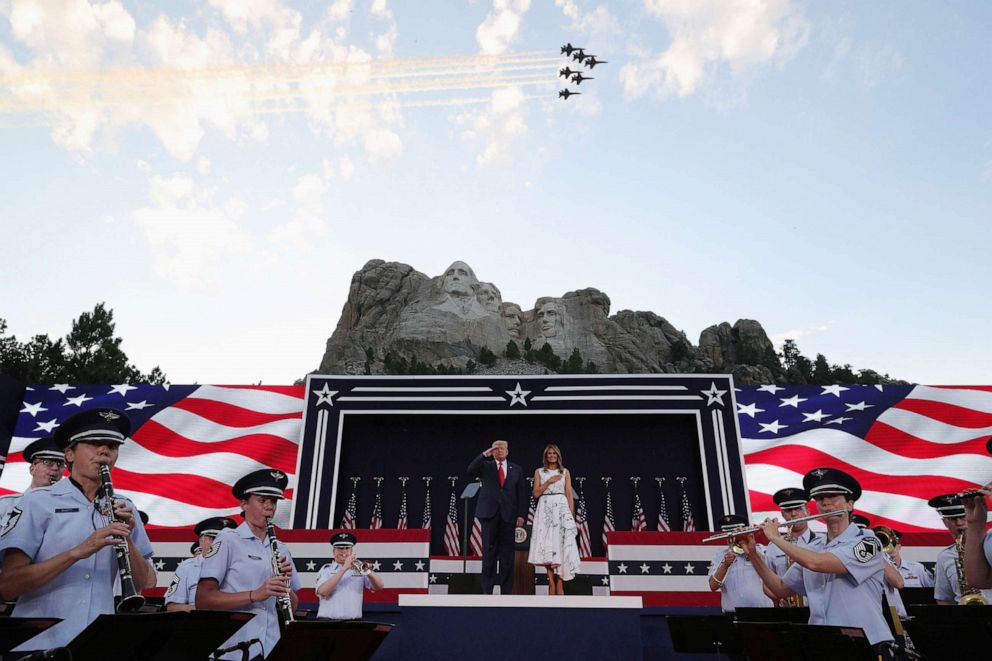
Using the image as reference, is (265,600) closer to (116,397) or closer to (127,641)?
(127,641)

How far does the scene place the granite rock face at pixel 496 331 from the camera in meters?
64.9

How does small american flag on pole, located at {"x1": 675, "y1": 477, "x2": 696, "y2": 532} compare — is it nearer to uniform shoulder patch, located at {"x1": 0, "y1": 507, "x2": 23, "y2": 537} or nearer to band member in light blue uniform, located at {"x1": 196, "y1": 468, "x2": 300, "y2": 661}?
band member in light blue uniform, located at {"x1": 196, "y1": 468, "x2": 300, "y2": 661}

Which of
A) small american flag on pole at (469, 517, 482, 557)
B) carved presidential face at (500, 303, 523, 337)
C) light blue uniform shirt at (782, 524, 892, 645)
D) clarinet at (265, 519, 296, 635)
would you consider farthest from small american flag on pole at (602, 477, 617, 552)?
carved presidential face at (500, 303, 523, 337)

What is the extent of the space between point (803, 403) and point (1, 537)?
13.6m

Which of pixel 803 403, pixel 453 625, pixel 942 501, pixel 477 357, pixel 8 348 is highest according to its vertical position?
pixel 477 357

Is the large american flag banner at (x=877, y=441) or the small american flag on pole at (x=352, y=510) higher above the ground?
the large american flag banner at (x=877, y=441)

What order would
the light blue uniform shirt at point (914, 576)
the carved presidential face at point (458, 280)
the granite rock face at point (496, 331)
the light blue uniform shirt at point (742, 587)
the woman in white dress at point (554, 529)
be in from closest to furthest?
the light blue uniform shirt at point (742, 587) → the light blue uniform shirt at point (914, 576) → the woman in white dress at point (554, 529) → the granite rock face at point (496, 331) → the carved presidential face at point (458, 280)

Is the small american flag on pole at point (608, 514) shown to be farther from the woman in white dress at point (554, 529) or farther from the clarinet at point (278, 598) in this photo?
the clarinet at point (278, 598)

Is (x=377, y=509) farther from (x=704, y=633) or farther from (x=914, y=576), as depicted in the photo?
(x=914, y=576)

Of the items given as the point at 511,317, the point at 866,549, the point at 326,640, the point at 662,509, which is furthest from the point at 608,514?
the point at 511,317

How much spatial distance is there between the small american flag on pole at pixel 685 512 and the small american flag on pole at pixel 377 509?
5.86 m

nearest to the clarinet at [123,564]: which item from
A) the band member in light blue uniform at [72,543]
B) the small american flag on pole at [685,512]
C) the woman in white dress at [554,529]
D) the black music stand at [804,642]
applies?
the band member in light blue uniform at [72,543]

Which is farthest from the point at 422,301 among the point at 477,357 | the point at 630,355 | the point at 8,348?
the point at 8,348

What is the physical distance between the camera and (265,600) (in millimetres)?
4719
